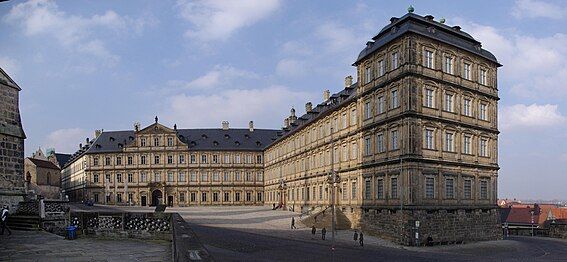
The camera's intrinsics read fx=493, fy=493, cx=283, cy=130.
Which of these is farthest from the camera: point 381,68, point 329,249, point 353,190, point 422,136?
point 353,190

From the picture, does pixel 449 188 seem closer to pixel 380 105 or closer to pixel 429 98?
pixel 429 98

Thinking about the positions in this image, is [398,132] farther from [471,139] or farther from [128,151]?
[128,151]

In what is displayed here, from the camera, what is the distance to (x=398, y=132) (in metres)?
40.4

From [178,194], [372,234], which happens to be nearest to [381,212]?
[372,234]

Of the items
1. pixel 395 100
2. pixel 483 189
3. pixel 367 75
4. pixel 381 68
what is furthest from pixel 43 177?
pixel 483 189

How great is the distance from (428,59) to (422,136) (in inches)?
254

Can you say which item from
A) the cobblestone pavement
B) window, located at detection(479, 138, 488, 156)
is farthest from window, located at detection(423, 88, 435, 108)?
the cobblestone pavement

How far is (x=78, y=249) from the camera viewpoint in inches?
656

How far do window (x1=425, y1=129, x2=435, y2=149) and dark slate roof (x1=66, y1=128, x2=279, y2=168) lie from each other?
57268mm

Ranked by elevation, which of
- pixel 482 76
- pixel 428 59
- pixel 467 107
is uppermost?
pixel 428 59

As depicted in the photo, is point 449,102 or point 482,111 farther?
point 482,111

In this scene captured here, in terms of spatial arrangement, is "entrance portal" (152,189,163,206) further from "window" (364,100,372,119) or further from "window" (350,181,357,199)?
"window" (364,100,372,119)

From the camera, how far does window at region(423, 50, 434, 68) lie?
132 feet

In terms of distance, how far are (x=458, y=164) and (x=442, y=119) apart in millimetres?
4462
